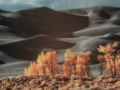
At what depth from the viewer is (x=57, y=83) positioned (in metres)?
25.6

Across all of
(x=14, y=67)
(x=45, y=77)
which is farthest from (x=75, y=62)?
(x=45, y=77)

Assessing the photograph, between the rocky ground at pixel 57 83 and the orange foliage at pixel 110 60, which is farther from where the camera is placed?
the orange foliage at pixel 110 60

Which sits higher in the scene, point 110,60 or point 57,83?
point 110,60

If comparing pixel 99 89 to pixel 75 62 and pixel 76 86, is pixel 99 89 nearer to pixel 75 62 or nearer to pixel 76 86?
pixel 76 86

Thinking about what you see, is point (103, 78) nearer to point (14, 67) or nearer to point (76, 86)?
point (76, 86)

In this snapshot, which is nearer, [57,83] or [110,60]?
[57,83]

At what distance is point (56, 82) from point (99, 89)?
4150mm

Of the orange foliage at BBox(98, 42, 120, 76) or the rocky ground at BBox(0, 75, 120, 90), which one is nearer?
the rocky ground at BBox(0, 75, 120, 90)

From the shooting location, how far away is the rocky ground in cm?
2401

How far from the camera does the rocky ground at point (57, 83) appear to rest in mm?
24014

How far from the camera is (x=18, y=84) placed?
87.5 ft

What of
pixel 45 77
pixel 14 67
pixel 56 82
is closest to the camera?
pixel 56 82

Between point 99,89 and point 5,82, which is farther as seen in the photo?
point 5,82

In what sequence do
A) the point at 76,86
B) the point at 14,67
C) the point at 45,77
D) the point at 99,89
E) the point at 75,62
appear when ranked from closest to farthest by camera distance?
the point at 99,89
the point at 76,86
the point at 45,77
the point at 75,62
the point at 14,67
